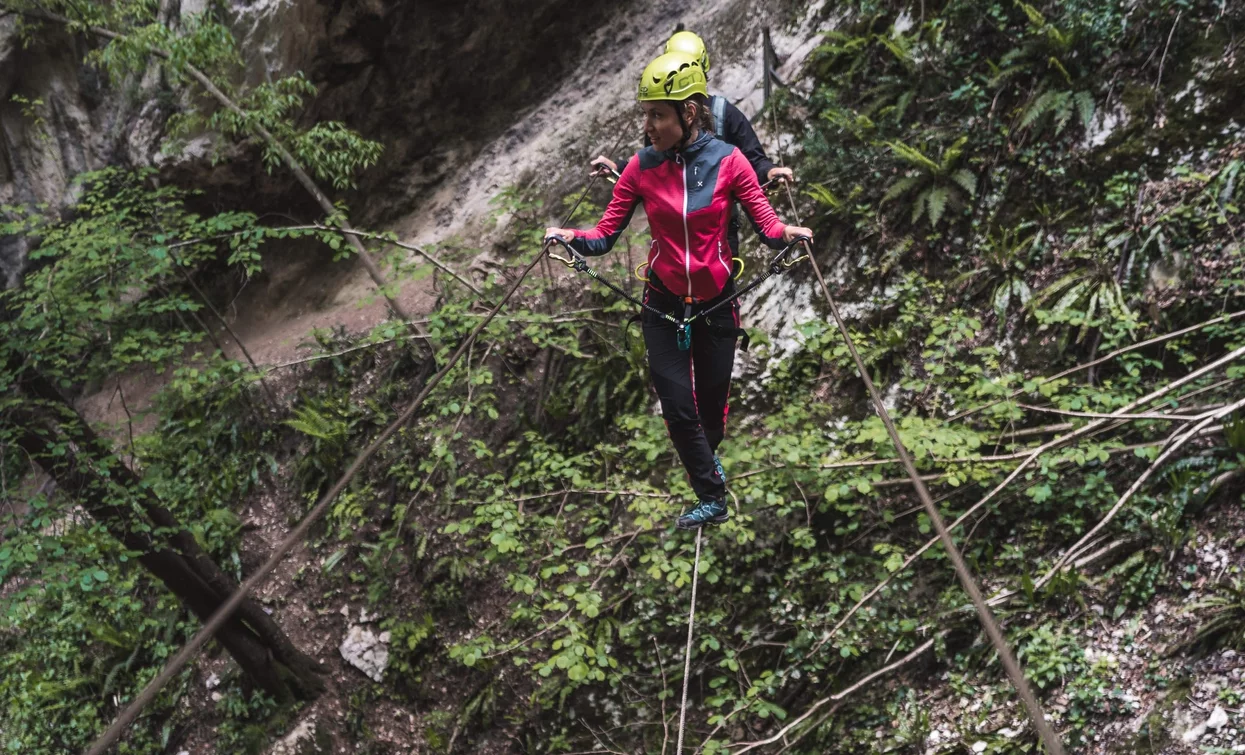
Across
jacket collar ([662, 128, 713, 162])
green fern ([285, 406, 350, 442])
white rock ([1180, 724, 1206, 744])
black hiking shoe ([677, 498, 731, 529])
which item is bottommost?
white rock ([1180, 724, 1206, 744])

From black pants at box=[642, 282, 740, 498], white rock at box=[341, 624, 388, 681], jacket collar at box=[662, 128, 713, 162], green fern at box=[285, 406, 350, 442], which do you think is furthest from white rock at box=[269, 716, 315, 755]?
jacket collar at box=[662, 128, 713, 162]

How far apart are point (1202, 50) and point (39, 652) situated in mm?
11682

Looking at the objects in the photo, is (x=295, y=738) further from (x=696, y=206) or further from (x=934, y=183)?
(x=934, y=183)

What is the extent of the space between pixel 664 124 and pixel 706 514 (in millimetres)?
1994

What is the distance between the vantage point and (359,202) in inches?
413

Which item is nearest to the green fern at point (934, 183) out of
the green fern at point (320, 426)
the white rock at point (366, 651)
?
the white rock at point (366, 651)

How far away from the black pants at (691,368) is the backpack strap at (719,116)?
2.50 ft

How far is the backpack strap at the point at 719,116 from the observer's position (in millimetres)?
4027

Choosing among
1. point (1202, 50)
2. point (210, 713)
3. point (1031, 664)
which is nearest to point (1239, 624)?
point (1031, 664)

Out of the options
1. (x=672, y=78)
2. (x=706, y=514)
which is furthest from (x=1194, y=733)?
(x=672, y=78)

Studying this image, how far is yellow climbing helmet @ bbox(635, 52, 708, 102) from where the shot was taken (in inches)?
136

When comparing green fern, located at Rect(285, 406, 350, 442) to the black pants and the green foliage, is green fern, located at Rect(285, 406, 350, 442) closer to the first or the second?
the green foliage

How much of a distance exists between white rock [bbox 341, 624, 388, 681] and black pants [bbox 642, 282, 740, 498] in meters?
4.31

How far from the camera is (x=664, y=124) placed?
11.7ft
